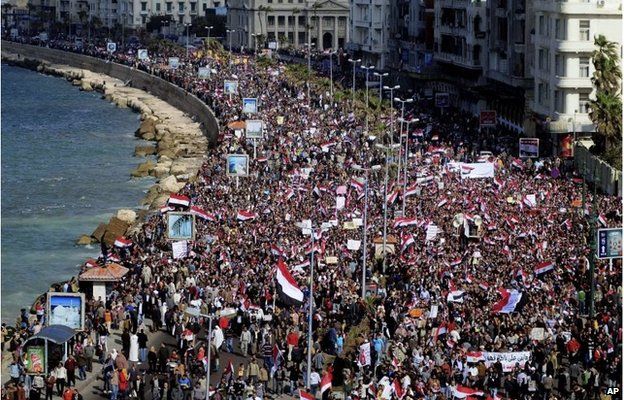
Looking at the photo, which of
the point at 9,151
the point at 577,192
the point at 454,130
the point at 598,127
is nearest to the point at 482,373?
the point at 577,192

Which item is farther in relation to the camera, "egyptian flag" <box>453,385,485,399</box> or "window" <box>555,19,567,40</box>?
"window" <box>555,19,567,40</box>

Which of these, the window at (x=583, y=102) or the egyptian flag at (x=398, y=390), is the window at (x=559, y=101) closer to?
the window at (x=583, y=102)

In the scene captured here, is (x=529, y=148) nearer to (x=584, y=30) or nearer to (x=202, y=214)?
(x=584, y=30)

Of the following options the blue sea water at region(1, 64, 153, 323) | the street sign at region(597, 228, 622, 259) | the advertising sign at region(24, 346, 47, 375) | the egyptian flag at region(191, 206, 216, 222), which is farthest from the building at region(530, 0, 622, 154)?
the advertising sign at region(24, 346, 47, 375)

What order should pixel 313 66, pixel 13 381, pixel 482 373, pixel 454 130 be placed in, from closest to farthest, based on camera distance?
1. pixel 482 373
2. pixel 13 381
3. pixel 454 130
4. pixel 313 66

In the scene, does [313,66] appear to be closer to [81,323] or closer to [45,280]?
[45,280]

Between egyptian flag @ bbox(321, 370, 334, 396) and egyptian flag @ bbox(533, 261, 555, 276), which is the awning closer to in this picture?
egyptian flag @ bbox(321, 370, 334, 396)

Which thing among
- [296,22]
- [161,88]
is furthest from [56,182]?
[296,22]
